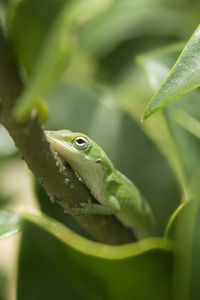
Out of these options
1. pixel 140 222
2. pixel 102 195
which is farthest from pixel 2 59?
pixel 140 222

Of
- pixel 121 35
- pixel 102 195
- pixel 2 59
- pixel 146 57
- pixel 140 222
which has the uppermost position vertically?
pixel 2 59

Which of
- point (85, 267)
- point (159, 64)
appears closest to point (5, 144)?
point (159, 64)

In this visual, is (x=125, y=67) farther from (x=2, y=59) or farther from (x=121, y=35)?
(x=2, y=59)

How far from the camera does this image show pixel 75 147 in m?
1.04

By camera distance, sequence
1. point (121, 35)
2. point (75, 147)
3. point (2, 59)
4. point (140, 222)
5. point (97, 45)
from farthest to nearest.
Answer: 1. point (121, 35)
2. point (97, 45)
3. point (140, 222)
4. point (75, 147)
5. point (2, 59)

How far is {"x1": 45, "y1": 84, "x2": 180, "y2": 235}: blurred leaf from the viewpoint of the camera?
39.7 inches

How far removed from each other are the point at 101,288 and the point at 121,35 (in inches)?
48.0

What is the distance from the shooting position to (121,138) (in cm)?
103

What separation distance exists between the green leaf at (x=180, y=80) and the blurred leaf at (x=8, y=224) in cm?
26

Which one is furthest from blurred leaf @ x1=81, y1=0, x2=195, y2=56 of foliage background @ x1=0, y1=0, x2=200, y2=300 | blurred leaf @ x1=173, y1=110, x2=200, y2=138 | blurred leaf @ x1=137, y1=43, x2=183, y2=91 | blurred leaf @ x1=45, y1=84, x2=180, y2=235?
blurred leaf @ x1=173, y1=110, x2=200, y2=138

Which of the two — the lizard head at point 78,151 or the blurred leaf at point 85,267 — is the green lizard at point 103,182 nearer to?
the lizard head at point 78,151

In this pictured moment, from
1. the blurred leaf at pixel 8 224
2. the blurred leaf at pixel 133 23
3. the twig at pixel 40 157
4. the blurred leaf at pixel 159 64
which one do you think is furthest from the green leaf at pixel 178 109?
the blurred leaf at pixel 133 23

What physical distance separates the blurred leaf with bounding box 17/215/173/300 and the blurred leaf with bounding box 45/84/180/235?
0.35 m

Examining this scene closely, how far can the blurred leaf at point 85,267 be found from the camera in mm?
615
